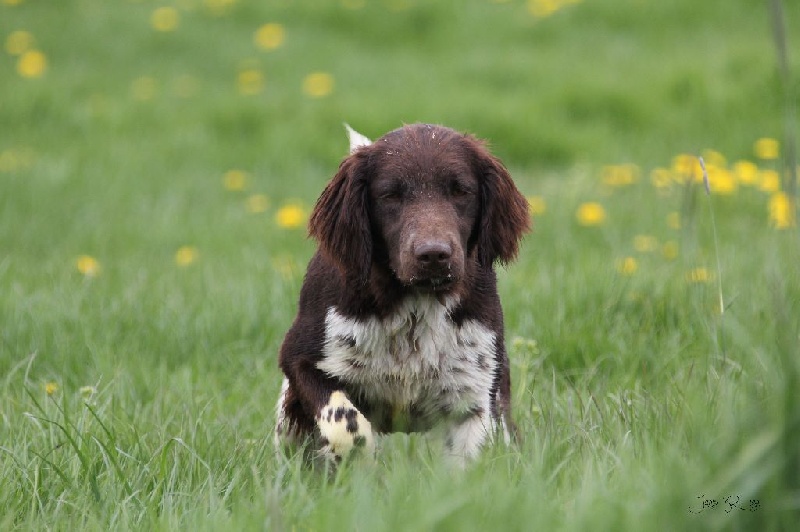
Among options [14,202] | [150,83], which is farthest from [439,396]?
[150,83]

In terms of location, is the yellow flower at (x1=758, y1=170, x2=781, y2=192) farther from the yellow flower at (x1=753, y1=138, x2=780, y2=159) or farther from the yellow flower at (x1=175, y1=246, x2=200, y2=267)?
the yellow flower at (x1=175, y1=246, x2=200, y2=267)

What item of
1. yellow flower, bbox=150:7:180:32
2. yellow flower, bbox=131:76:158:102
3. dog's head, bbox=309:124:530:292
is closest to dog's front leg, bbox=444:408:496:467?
dog's head, bbox=309:124:530:292

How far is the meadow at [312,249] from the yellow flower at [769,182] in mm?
40

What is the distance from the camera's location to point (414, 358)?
3502 millimetres

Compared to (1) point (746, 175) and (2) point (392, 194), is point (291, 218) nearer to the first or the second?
(1) point (746, 175)

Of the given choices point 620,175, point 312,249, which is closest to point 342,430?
point 312,249

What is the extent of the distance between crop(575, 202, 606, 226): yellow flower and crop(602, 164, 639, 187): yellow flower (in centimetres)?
56

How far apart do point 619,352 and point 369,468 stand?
160cm

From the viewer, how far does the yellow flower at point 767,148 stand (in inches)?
321

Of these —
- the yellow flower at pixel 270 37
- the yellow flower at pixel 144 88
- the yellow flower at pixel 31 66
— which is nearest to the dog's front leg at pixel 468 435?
the yellow flower at pixel 144 88

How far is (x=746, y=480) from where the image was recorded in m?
2.14

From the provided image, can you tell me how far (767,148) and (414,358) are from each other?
5.62 m

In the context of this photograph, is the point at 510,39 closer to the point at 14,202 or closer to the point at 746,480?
the point at 14,202

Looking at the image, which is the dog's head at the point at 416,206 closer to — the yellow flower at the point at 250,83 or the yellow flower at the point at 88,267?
the yellow flower at the point at 88,267
